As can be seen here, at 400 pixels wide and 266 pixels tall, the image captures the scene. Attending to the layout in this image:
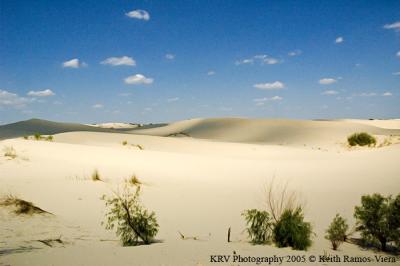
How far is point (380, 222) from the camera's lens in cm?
503

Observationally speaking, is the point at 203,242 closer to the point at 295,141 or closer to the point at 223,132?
the point at 295,141

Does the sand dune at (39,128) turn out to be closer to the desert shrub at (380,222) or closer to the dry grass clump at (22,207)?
the dry grass clump at (22,207)

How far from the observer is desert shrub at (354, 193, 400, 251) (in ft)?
16.1

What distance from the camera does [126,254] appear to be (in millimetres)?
3582

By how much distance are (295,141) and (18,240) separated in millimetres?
35229

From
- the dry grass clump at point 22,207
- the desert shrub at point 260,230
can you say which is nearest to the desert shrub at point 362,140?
the desert shrub at point 260,230

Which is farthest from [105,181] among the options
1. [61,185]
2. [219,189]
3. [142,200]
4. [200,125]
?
[200,125]

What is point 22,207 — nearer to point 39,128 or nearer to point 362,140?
point 362,140

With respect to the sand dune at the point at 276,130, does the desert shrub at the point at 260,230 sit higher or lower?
lower

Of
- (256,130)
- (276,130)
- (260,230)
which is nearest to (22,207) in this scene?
(260,230)

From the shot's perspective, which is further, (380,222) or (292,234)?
(380,222)

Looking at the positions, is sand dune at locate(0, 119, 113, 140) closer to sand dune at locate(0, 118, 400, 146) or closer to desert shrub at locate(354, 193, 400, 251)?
sand dune at locate(0, 118, 400, 146)

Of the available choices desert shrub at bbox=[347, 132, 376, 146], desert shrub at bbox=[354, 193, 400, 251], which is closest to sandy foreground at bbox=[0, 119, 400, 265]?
desert shrub at bbox=[354, 193, 400, 251]

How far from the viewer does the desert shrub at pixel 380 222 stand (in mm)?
4922
